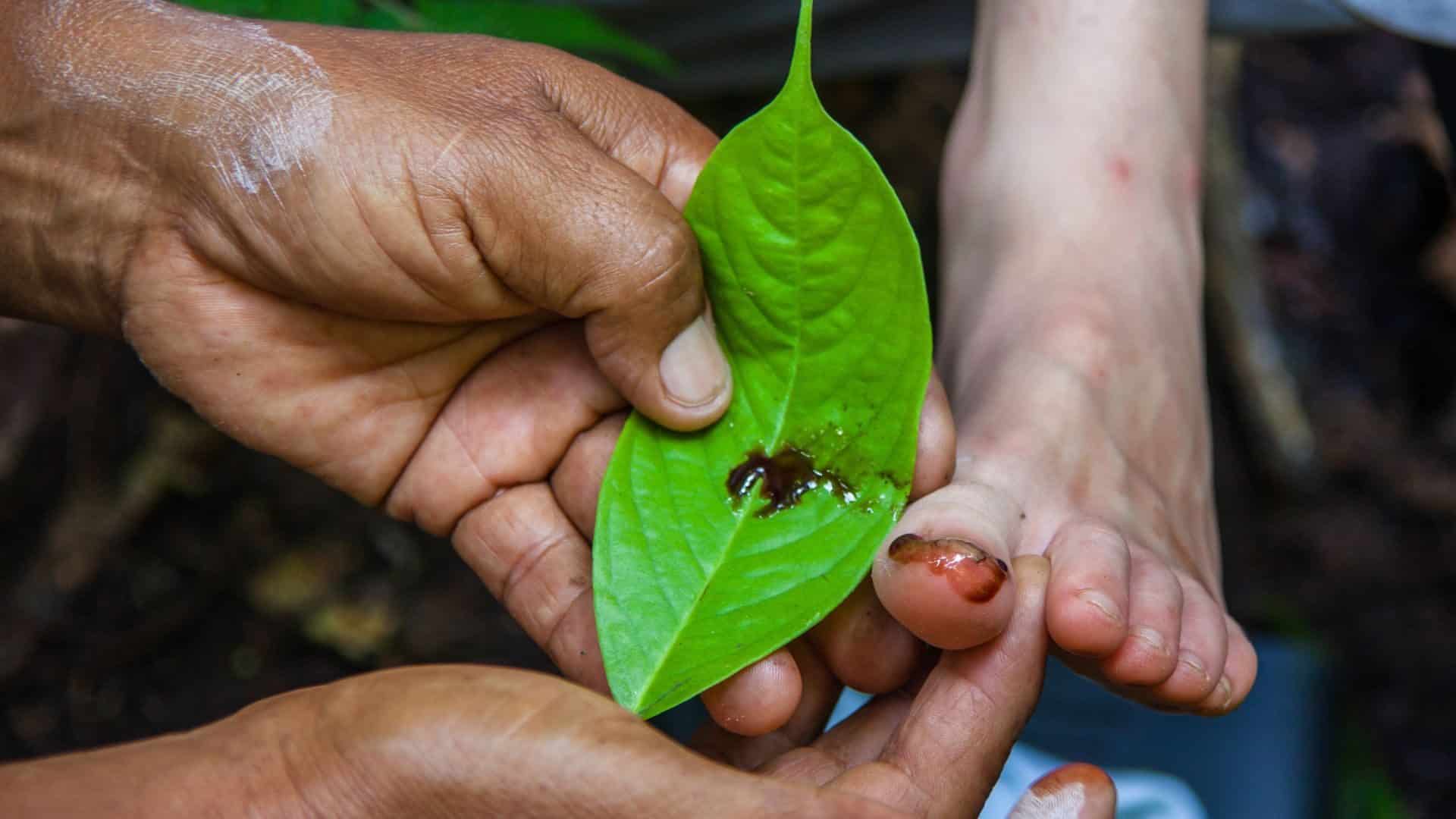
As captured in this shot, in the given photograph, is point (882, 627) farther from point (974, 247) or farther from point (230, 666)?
point (230, 666)

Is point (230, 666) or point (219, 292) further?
point (230, 666)

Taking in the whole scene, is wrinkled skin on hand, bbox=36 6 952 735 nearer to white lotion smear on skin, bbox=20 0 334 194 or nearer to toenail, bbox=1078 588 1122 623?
white lotion smear on skin, bbox=20 0 334 194

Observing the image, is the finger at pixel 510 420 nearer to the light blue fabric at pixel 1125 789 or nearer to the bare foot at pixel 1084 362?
the bare foot at pixel 1084 362

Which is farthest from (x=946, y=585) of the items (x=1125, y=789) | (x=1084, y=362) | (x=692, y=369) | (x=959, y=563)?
(x=1125, y=789)

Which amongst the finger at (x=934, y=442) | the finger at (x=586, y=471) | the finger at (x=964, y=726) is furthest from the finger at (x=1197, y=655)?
the finger at (x=586, y=471)

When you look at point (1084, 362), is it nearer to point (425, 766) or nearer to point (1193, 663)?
point (1193, 663)

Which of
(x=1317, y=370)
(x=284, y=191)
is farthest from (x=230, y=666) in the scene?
(x=1317, y=370)

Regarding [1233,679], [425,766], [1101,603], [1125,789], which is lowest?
[1125,789]
